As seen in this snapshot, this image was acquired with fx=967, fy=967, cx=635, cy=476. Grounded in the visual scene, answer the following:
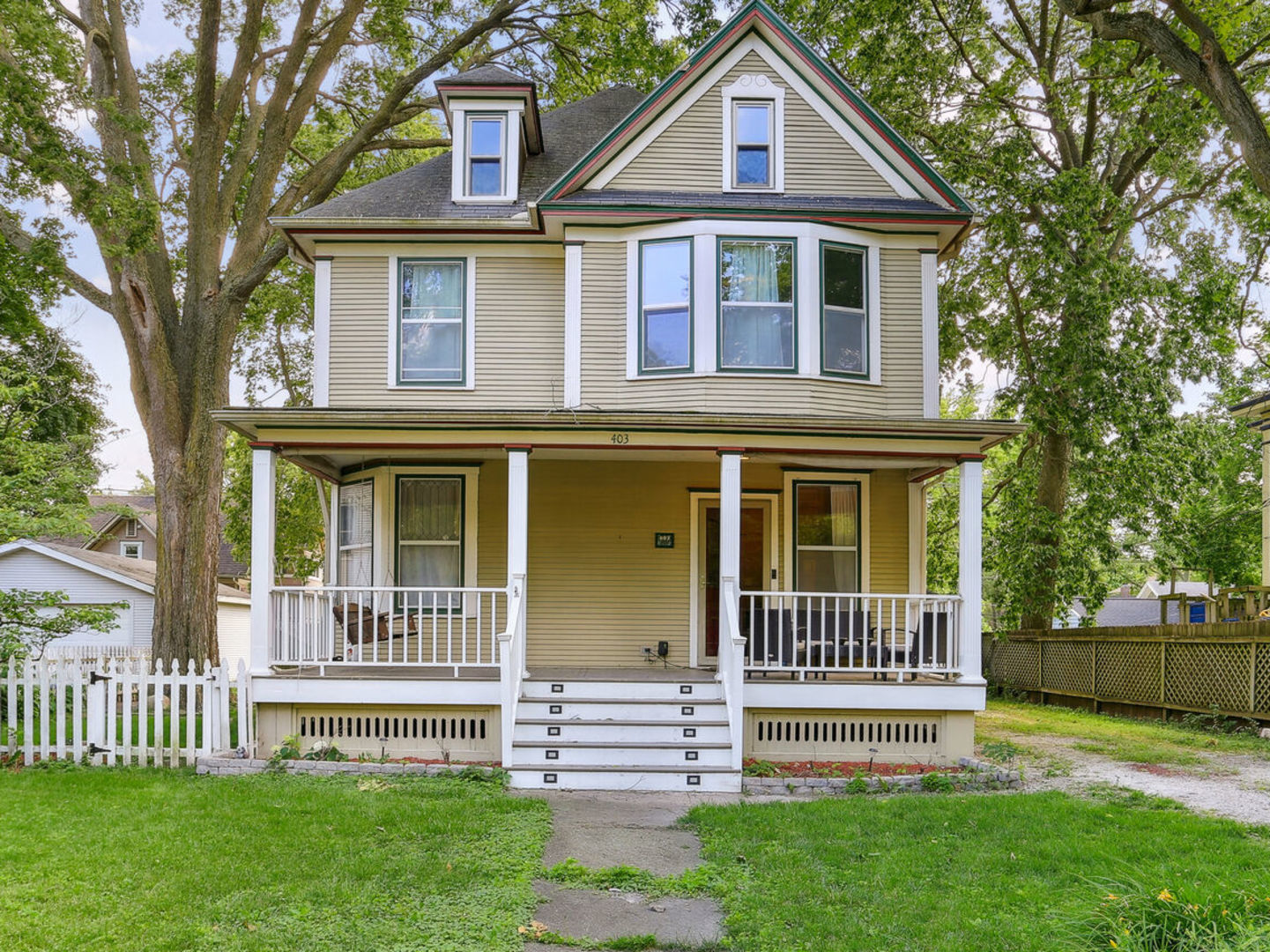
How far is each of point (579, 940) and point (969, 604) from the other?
6.90 m

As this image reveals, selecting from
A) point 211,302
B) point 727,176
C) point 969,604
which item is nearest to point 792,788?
point 969,604

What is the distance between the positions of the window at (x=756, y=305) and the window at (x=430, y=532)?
13.3ft

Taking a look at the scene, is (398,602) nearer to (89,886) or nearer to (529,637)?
(529,637)

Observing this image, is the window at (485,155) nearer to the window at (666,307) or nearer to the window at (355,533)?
the window at (666,307)

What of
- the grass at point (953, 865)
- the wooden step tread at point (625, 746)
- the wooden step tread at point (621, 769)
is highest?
the wooden step tread at point (625, 746)

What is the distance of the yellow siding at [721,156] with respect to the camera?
12664 millimetres

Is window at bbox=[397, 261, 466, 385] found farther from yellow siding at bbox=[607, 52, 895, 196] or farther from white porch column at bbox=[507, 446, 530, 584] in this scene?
yellow siding at bbox=[607, 52, 895, 196]

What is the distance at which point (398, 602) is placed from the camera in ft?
42.1

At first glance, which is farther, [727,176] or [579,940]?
[727,176]

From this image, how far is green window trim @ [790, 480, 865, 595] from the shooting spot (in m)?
12.9

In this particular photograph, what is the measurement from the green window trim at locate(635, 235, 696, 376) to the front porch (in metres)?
1.20

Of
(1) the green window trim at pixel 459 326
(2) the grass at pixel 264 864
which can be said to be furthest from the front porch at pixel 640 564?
(2) the grass at pixel 264 864

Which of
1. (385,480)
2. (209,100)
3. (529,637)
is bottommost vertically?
(529,637)

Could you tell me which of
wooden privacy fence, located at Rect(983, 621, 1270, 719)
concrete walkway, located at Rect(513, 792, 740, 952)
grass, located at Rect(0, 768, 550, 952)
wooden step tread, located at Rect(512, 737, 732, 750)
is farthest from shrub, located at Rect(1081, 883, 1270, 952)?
wooden privacy fence, located at Rect(983, 621, 1270, 719)
